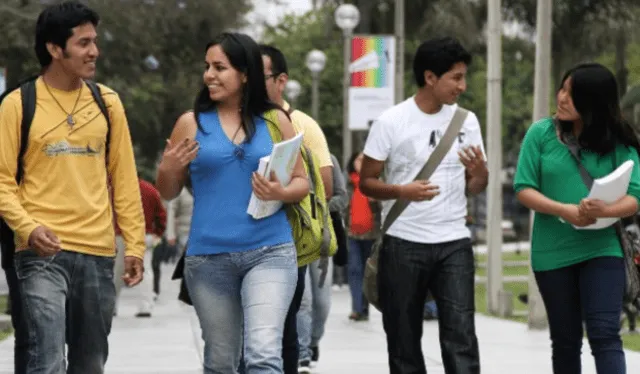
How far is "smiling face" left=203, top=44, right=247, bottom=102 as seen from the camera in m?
7.72

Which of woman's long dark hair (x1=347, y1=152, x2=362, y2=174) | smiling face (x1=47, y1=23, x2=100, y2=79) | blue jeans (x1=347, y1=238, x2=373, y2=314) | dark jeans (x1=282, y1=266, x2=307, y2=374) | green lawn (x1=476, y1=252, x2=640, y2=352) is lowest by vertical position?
green lawn (x1=476, y1=252, x2=640, y2=352)

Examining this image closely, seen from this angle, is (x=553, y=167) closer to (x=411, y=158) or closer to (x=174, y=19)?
(x=411, y=158)

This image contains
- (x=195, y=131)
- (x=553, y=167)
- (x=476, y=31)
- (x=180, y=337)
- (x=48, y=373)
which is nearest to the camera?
(x=48, y=373)

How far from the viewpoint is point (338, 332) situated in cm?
1731

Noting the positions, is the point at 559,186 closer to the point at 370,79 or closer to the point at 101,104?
the point at 101,104

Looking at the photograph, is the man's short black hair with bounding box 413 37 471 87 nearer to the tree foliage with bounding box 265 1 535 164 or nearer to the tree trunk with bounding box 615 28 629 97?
the tree trunk with bounding box 615 28 629 97

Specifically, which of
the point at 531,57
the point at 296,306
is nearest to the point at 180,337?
the point at 296,306

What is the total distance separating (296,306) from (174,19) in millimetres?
21861

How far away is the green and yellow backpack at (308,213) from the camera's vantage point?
7.85 meters

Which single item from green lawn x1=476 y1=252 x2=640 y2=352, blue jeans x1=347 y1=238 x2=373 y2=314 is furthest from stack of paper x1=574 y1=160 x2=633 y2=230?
blue jeans x1=347 y1=238 x2=373 y2=314

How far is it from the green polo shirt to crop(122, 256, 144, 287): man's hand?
1900mm

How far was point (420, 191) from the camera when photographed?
28.3 feet

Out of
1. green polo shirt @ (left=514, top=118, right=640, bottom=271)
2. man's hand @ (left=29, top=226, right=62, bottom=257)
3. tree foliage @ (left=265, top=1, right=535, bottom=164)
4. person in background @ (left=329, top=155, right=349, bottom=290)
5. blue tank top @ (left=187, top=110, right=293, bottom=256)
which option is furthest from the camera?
tree foliage @ (left=265, top=1, right=535, bottom=164)

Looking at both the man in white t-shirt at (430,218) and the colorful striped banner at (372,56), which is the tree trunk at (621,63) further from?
the man in white t-shirt at (430,218)
